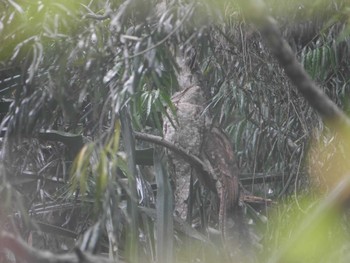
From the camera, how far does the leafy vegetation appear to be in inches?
91.6

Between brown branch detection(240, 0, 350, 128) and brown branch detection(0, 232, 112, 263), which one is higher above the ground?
brown branch detection(240, 0, 350, 128)

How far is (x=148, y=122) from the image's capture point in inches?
174

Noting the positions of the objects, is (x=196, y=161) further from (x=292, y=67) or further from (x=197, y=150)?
(x=292, y=67)

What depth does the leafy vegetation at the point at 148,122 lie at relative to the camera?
2.33 metres

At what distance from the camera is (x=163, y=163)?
343 cm

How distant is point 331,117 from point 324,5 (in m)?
1.75

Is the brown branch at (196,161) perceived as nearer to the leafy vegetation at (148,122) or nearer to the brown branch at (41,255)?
the leafy vegetation at (148,122)

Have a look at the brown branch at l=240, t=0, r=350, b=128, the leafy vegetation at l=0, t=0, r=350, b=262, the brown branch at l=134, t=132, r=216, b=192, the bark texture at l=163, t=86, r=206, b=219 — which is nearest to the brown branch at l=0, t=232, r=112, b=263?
the leafy vegetation at l=0, t=0, r=350, b=262

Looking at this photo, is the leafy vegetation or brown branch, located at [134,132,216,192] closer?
the leafy vegetation

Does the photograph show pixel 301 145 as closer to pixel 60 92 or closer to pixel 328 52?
pixel 328 52

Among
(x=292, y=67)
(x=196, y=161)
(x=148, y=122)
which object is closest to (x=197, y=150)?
(x=196, y=161)

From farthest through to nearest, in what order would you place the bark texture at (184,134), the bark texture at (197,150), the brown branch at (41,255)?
the bark texture at (184,134) < the bark texture at (197,150) < the brown branch at (41,255)

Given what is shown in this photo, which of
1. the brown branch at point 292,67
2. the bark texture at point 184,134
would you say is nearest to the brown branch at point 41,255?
the brown branch at point 292,67

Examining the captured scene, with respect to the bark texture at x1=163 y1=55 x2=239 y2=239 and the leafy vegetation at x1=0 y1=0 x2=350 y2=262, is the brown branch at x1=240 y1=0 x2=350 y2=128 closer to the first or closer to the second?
the leafy vegetation at x1=0 y1=0 x2=350 y2=262
